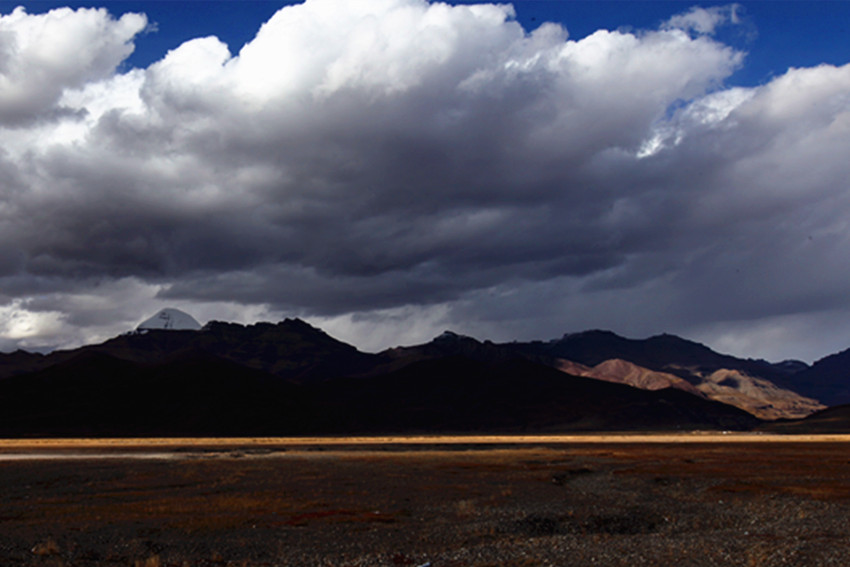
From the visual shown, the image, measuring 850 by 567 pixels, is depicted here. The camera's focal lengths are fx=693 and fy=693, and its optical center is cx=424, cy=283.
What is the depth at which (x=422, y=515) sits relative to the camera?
3669cm

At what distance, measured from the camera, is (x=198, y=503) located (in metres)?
40.0

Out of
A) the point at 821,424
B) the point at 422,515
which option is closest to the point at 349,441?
the point at 422,515

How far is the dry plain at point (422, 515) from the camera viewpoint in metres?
26.6

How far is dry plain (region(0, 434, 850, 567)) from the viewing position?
2659 centimetres

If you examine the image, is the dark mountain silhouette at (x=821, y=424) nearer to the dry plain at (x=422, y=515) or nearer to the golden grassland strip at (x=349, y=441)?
the golden grassland strip at (x=349, y=441)

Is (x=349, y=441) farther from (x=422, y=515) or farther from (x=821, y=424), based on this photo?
(x=821, y=424)

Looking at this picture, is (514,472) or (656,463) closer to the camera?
(514,472)

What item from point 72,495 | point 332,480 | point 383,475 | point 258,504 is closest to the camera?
point 258,504

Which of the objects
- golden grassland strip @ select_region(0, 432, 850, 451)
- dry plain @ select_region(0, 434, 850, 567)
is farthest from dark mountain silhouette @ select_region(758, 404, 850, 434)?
dry plain @ select_region(0, 434, 850, 567)

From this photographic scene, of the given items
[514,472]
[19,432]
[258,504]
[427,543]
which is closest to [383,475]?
[514,472]

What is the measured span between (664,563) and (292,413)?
18045 cm

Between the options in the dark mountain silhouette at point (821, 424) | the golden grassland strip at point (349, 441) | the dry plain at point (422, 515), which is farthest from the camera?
the dark mountain silhouette at point (821, 424)

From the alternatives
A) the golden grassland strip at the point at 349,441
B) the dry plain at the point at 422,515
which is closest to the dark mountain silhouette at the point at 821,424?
the golden grassland strip at the point at 349,441

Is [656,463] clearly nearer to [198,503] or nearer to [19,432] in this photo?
[198,503]
